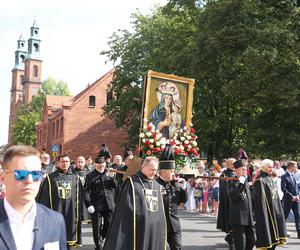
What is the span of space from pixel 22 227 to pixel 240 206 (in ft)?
22.8

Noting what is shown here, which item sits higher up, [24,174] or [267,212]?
[24,174]

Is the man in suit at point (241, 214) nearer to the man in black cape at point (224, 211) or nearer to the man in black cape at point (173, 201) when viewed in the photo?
the man in black cape at point (224, 211)

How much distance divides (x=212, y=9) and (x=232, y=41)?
2352mm

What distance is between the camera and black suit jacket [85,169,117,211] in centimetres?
1054

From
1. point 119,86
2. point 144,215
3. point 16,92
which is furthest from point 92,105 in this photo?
point 16,92

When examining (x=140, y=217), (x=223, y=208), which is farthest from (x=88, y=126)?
(x=140, y=217)

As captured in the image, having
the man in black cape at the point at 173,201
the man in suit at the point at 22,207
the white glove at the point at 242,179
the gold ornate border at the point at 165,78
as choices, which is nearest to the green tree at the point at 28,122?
the gold ornate border at the point at 165,78

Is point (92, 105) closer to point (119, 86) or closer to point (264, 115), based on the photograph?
point (119, 86)

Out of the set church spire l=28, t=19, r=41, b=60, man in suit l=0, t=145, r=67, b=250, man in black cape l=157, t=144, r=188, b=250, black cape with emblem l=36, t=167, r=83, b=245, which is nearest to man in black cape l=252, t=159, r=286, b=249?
man in black cape l=157, t=144, r=188, b=250

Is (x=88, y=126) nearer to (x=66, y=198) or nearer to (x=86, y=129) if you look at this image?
(x=86, y=129)

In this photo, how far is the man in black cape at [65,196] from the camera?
901 cm

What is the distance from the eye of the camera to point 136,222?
6137mm

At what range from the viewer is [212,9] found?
2623 centimetres

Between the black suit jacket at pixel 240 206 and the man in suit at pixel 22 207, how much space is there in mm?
6712
